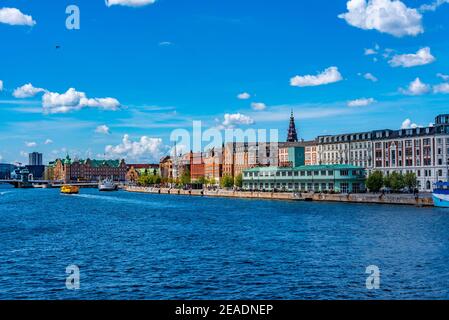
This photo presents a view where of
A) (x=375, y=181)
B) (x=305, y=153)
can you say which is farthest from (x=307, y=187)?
(x=305, y=153)

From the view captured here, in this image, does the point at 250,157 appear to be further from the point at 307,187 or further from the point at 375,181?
the point at 375,181

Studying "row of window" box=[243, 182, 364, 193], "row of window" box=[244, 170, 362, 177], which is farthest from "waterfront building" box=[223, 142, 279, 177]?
"row of window" box=[243, 182, 364, 193]

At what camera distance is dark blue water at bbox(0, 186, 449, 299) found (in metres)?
24.0

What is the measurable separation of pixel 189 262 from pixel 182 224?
23.4m

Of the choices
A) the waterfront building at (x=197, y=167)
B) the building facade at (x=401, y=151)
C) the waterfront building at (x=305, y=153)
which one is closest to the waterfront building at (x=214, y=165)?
the waterfront building at (x=197, y=167)

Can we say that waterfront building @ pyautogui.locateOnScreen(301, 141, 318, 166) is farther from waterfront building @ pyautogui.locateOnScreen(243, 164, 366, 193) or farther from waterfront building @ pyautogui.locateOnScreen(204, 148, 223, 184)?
waterfront building @ pyautogui.locateOnScreen(204, 148, 223, 184)

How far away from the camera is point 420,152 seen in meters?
104

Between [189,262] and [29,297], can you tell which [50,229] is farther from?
[29,297]

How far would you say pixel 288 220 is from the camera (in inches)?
2244

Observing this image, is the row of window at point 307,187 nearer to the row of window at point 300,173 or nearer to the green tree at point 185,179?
the row of window at point 300,173

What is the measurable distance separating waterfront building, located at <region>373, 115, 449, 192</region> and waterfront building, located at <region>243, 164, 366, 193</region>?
9.75m

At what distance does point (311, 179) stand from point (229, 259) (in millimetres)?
79654

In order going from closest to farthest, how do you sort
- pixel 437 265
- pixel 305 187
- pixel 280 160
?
pixel 437 265
pixel 305 187
pixel 280 160

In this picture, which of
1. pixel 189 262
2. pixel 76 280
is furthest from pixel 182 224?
pixel 76 280
